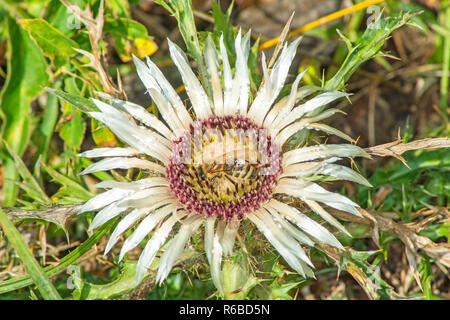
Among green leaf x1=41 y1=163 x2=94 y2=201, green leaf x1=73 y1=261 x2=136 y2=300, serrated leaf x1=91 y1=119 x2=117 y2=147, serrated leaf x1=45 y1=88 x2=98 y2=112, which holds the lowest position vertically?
green leaf x1=73 y1=261 x2=136 y2=300

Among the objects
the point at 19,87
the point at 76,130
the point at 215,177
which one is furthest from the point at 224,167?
the point at 19,87

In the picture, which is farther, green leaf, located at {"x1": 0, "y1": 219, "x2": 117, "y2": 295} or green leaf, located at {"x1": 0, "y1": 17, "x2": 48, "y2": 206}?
green leaf, located at {"x1": 0, "y1": 17, "x2": 48, "y2": 206}

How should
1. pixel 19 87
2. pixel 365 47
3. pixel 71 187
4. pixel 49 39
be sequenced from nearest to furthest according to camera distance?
pixel 365 47
pixel 71 187
pixel 49 39
pixel 19 87

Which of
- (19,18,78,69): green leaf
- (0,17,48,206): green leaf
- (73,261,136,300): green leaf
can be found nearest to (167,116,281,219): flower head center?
(73,261,136,300): green leaf

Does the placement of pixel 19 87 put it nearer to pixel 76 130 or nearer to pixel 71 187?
pixel 76 130

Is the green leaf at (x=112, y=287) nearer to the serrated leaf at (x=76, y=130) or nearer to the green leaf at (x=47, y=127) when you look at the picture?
the serrated leaf at (x=76, y=130)

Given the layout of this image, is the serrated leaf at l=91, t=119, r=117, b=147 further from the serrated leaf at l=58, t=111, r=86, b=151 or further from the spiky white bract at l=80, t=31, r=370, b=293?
the spiky white bract at l=80, t=31, r=370, b=293

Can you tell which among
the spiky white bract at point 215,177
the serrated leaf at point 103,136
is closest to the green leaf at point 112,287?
the spiky white bract at point 215,177
